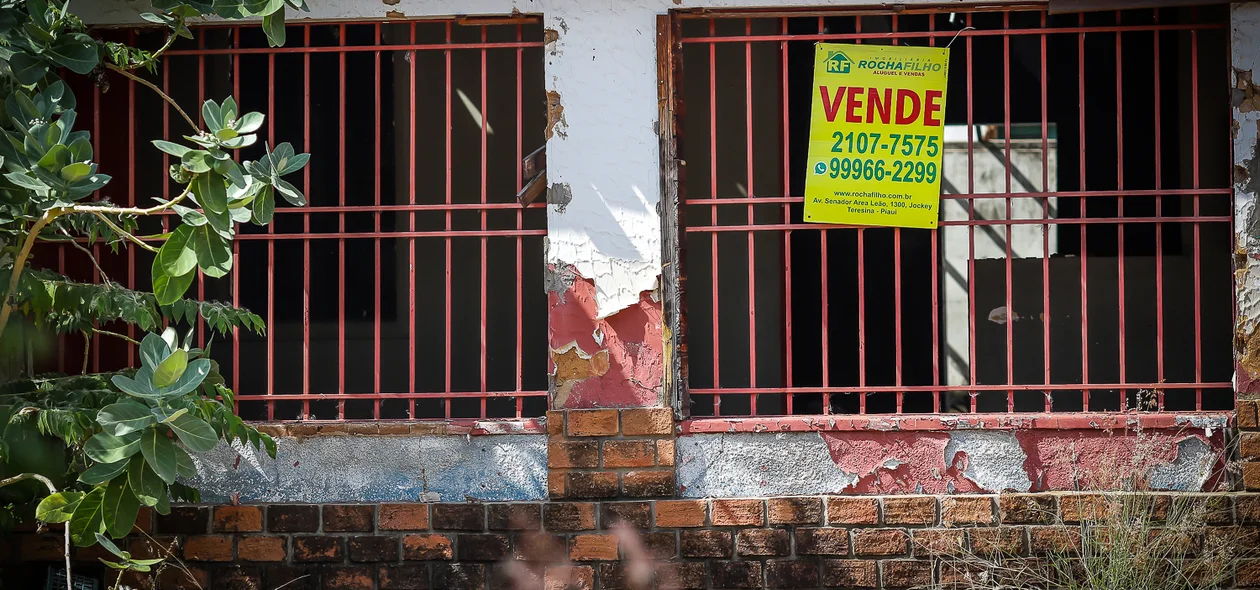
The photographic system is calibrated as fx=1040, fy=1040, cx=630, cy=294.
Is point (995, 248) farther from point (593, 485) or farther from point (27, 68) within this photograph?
point (27, 68)

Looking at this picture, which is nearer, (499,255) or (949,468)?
(949,468)

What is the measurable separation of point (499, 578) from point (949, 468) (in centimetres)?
171

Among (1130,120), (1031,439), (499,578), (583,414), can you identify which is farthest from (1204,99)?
(499,578)

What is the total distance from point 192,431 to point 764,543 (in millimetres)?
2134

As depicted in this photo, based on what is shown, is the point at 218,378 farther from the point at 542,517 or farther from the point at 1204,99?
the point at 1204,99

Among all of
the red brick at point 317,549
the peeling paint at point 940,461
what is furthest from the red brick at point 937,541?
the red brick at point 317,549

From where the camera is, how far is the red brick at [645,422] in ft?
12.6

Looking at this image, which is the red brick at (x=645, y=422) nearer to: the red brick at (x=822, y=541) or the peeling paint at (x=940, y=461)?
the peeling paint at (x=940, y=461)

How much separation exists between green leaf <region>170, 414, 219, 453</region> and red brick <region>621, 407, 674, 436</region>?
1.71m

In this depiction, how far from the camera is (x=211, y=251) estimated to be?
245cm

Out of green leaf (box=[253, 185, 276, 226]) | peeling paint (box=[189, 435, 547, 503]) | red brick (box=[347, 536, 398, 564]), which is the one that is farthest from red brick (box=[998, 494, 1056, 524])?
green leaf (box=[253, 185, 276, 226])

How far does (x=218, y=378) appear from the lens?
3.21 m

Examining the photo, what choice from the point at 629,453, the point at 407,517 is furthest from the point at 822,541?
the point at 407,517

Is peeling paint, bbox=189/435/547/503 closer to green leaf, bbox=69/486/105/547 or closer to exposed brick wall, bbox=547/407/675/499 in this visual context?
exposed brick wall, bbox=547/407/675/499
